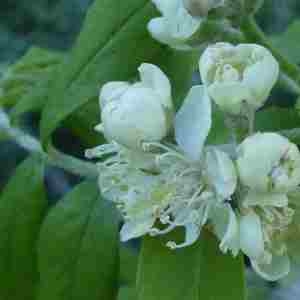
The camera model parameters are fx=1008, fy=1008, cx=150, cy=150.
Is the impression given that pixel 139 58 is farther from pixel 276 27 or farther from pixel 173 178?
pixel 276 27

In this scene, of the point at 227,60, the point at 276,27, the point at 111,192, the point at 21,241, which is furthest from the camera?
the point at 276,27

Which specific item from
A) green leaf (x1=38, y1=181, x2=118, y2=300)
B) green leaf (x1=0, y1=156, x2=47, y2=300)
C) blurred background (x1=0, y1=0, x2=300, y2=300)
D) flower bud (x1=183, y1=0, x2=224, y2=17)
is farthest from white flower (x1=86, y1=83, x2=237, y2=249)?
blurred background (x1=0, y1=0, x2=300, y2=300)

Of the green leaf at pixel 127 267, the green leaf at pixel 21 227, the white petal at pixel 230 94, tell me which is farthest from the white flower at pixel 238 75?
the green leaf at pixel 127 267

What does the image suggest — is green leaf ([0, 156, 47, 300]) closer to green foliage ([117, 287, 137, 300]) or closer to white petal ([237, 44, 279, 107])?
green foliage ([117, 287, 137, 300])

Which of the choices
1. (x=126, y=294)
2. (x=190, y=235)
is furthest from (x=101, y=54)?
(x=126, y=294)

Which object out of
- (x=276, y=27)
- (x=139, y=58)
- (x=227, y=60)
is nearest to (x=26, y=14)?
(x=276, y=27)

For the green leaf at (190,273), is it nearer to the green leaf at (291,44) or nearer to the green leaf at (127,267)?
the green leaf at (291,44)

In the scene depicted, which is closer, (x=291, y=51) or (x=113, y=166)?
(x=113, y=166)

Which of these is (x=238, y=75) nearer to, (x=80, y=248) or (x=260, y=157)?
(x=260, y=157)
